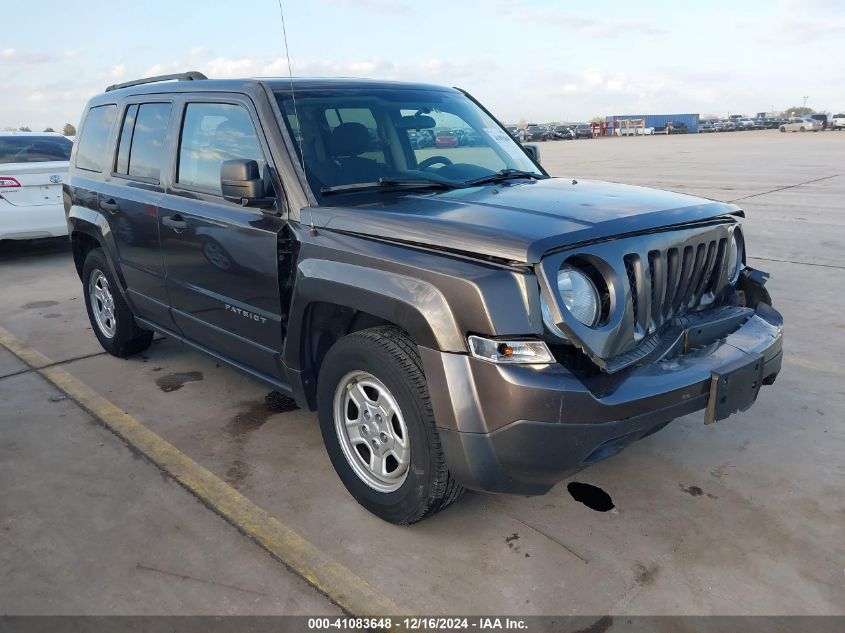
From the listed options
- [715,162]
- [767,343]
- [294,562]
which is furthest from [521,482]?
[715,162]

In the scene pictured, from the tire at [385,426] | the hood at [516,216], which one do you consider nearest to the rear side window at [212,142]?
the hood at [516,216]

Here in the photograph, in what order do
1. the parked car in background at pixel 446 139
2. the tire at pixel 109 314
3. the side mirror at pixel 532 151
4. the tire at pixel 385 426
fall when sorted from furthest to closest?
1. the tire at pixel 109 314
2. the side mirror at pixel 532 151
3. the parked car in background at pixel 446 139
4. the tire at pixel 385 426

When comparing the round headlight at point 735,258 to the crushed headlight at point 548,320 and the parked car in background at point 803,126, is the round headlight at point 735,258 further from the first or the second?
the parked car in background at point 803,126

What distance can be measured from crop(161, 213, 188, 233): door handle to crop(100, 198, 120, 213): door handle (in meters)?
0.75

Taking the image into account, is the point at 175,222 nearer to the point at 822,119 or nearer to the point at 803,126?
the point at 803,126

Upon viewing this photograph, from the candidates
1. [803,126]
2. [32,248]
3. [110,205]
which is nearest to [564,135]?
[803,126]

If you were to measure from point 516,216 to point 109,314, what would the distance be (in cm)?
382

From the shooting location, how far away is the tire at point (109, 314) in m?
5.18

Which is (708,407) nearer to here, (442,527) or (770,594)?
(770,594)

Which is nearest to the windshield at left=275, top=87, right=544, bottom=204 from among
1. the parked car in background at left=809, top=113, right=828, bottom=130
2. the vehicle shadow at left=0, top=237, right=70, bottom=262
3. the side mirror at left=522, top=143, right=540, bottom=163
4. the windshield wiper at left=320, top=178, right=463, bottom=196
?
the windshield wiper at left=320, top=178, right=463, bottom=196

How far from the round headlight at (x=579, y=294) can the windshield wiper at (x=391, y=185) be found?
112 centimetres

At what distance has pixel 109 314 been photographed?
5430 mm

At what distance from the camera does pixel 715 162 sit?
75.5 ft

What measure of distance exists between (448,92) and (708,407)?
2569mm
